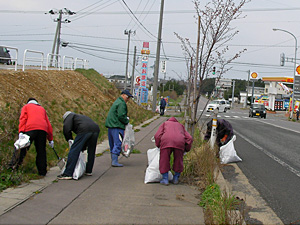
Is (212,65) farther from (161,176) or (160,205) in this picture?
(160,205)

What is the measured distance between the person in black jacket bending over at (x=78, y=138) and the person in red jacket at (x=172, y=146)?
4.32ft

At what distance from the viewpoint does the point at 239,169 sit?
9.64 m

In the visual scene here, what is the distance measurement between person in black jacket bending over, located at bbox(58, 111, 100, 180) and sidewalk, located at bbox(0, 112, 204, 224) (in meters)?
0.26

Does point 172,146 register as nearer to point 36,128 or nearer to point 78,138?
point 78,138

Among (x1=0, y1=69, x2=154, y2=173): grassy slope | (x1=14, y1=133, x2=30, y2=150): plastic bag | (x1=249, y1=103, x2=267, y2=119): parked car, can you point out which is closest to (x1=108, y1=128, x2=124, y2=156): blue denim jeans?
(x1=0, y1=69, x2=154, y2=173): grassy slope

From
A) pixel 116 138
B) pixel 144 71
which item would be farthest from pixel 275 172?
pixel 144 71

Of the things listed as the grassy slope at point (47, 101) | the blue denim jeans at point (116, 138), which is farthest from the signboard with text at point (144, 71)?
the blue denim jeans at point (116, 138)

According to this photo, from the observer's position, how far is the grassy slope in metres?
8.01

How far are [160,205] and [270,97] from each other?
276 feet

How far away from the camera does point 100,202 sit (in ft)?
19.1

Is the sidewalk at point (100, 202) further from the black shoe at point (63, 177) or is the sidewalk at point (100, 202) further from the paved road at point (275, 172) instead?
the paved road at point (275, 172)

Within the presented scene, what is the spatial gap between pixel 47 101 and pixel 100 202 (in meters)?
8.84

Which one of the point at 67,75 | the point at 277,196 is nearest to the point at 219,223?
the point at 277,196

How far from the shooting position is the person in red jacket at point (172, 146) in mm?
7074
